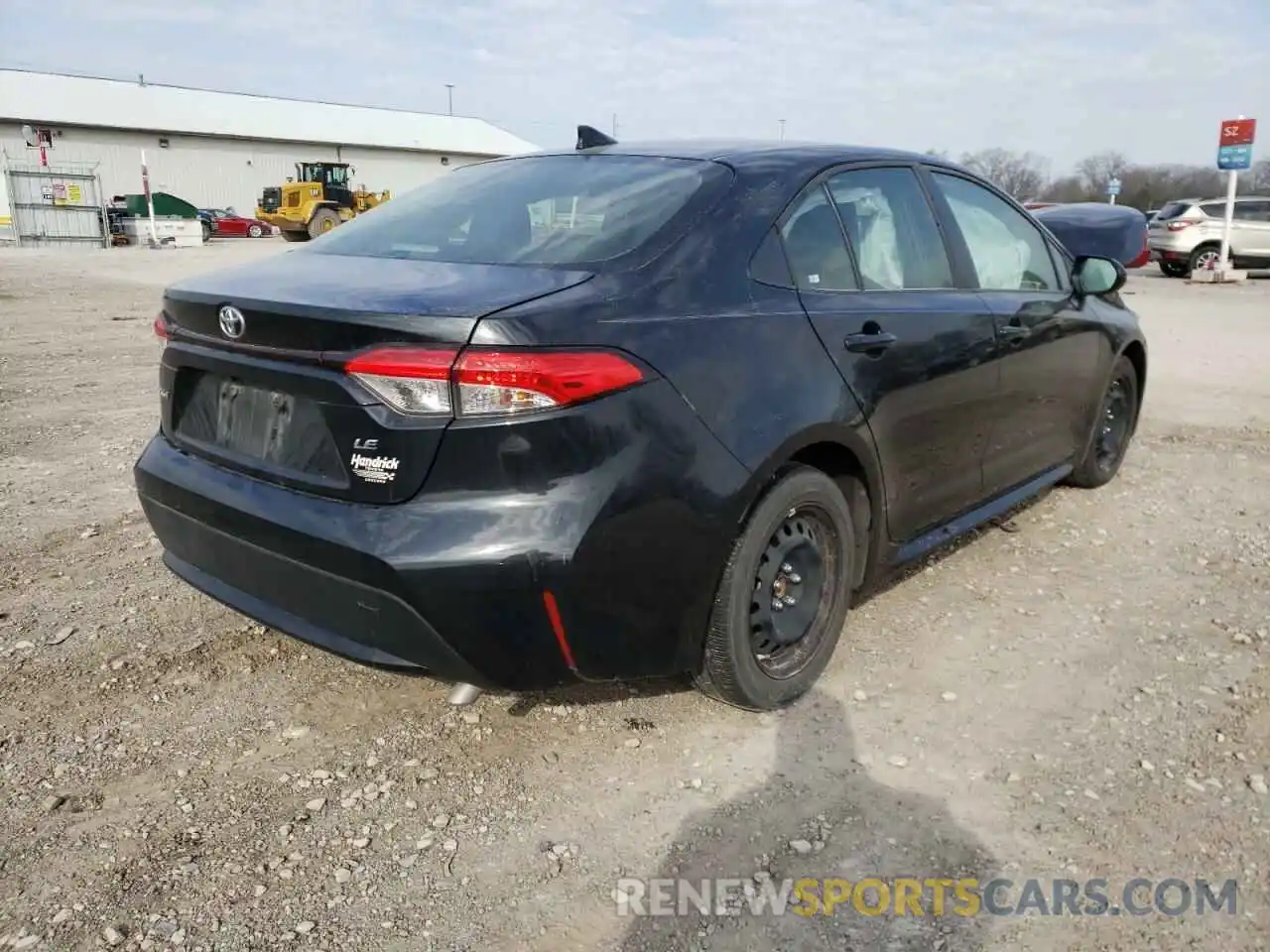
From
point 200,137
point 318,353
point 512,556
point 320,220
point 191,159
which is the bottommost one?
point 512,556

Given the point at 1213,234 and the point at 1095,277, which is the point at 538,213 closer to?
the point at 1095,277

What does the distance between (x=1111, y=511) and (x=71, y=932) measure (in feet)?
15.1

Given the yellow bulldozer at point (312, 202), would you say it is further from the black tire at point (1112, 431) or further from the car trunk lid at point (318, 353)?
the car trunk lid at point (318, 353)

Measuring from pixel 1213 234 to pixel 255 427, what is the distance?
2223 centimetres

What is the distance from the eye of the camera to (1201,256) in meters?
20.3

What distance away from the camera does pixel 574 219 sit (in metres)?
2.81

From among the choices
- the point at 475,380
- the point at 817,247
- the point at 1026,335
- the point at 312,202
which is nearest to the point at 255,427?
the point at 475,380

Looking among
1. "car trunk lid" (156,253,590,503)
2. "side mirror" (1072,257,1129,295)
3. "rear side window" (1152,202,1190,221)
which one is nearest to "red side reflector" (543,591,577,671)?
"car trunk lid" (156,253,590,503)

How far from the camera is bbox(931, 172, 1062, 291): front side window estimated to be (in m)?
3.76

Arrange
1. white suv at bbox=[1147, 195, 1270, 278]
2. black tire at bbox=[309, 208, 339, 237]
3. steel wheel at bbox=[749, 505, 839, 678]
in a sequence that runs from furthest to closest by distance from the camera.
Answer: black tire at bbox=[309, 208, 339, 237] < white suv at bbox=[1147, 195, 1270, 278] < steel wheel at bbox=[749, 505, 839, 678]

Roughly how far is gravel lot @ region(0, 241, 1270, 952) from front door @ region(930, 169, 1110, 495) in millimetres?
538

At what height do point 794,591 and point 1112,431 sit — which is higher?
point 794,591

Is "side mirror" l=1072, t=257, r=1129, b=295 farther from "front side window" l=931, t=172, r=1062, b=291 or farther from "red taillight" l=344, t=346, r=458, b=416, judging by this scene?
"red taillight" l=344, t=346, r=458, b=416

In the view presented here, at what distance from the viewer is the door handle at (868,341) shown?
9.66 feet
